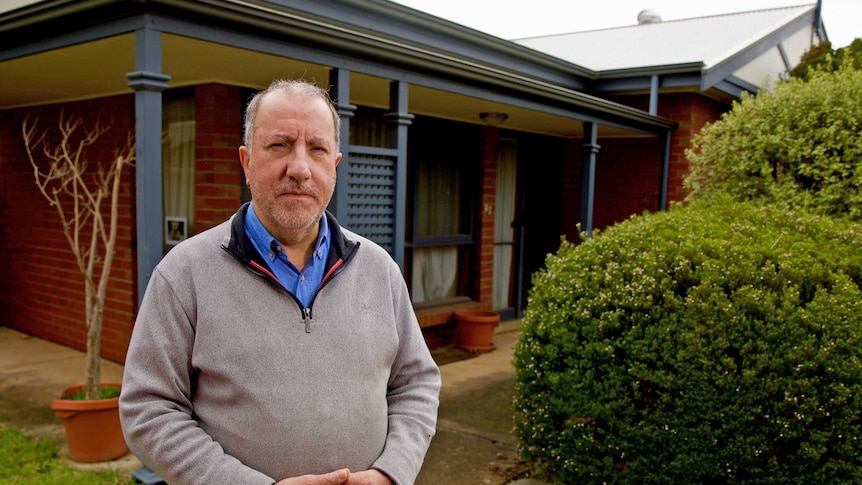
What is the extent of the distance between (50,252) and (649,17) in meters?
9.67

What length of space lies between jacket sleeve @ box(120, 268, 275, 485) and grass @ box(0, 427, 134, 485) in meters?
2.48

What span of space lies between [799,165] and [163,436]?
5.23m

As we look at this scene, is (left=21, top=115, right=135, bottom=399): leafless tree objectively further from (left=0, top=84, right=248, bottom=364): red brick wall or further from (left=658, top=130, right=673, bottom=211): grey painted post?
(left=658, top=130, right=673, bottom=211): grey painted post

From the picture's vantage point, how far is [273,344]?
159cm

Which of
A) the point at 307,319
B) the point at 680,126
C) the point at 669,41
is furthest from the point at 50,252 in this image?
the point at 669,41

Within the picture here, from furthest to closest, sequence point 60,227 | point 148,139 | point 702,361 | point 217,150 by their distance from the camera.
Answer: point 60,227 → point 217,150 → point 702,361 → point 148,139

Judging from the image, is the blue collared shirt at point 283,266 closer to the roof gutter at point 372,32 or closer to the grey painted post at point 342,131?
the roof gutter at point 372,32

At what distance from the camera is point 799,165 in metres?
5.33

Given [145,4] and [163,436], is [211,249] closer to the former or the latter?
[163,436]

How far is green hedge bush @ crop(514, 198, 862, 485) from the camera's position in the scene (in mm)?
3137

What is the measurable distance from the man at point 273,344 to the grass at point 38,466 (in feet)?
8.17

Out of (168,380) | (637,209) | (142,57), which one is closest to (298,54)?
(142,57)

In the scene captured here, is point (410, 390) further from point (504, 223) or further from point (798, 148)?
point (504, 223)

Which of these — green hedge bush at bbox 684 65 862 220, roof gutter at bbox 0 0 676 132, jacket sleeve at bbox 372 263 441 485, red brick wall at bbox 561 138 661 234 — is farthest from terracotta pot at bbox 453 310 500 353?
jacket sleeve at bbox 372 263 441 485
